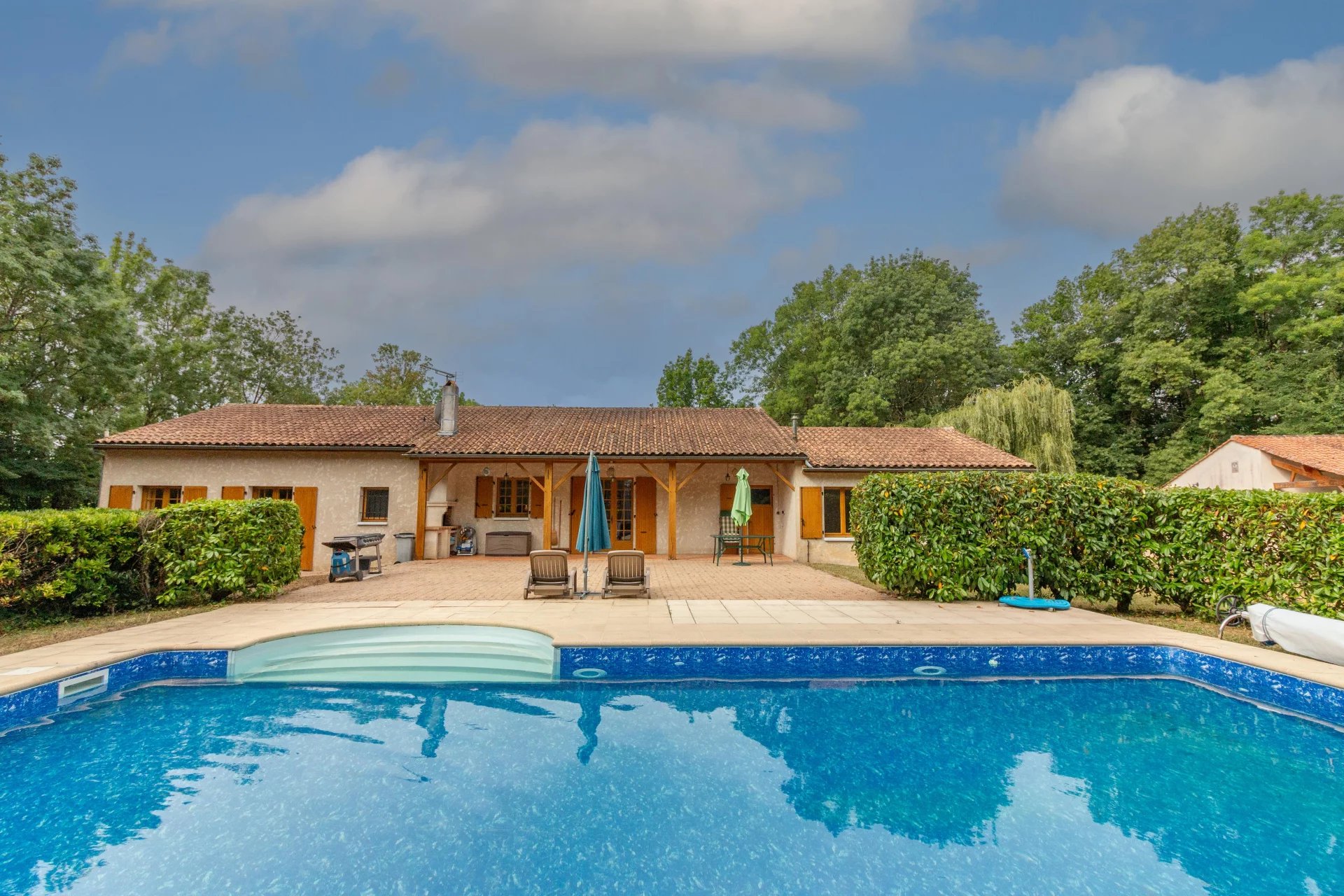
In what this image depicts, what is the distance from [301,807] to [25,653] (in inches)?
179

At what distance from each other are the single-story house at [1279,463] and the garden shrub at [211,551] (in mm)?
23333

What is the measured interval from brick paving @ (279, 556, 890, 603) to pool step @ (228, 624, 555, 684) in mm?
2073

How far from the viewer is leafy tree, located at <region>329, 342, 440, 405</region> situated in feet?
120

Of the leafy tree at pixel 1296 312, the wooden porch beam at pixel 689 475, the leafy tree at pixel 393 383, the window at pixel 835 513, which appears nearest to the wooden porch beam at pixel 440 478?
the wooden porch beam at pixel 689 475

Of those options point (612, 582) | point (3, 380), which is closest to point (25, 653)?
point (612, 582)

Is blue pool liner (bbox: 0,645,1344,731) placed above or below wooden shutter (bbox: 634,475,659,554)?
below

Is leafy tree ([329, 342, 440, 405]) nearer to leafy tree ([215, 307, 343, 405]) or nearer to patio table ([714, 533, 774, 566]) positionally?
leafy tree ([215, 307, 343, 405])

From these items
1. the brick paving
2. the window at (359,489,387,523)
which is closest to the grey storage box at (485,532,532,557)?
the brick paving

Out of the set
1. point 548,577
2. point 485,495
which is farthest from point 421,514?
point 548,577

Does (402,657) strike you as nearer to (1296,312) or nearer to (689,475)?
(689,475)

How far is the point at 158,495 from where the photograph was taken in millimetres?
15078

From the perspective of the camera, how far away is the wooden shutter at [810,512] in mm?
15695

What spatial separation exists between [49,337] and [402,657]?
20.9 m

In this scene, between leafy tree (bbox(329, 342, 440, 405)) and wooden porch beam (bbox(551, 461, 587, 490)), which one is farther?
leafy tree (bbox(329, 342, 440, 405))
